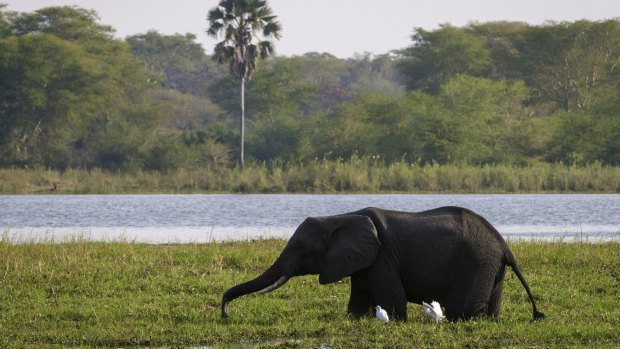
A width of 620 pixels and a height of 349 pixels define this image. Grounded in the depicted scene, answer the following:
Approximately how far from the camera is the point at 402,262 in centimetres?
1240

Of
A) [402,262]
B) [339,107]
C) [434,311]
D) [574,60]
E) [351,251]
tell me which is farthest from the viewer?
[574,60]

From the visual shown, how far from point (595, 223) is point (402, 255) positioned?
19850 millimetres

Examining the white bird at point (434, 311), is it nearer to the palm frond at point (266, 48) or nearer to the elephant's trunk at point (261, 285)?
the elephant's trunk at point (261, 285)

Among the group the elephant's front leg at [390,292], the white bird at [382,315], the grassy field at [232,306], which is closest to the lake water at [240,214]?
the grassy field at [232,306]

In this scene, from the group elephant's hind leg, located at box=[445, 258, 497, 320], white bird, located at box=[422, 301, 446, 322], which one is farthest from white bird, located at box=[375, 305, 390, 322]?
elephant's hind leg, located at box=[445, 258, 497, 320]

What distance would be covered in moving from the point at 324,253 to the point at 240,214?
924 inches

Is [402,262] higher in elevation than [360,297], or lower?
higher

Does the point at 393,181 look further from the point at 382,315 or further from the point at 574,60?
the point at 382,315

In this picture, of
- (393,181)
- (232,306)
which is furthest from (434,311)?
(393,181)

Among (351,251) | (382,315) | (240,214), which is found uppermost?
(351,251)

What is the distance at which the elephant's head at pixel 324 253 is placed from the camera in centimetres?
1220

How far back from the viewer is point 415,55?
237 ft

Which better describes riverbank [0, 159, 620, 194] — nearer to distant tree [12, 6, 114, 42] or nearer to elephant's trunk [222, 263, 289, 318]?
distant tree [12, 6, 114, 42]

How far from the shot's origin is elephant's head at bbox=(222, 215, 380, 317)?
12.2 m
